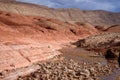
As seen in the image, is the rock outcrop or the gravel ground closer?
the gravel ground

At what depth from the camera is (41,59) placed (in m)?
30.8

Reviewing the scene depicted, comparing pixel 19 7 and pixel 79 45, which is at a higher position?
pixel 19 7

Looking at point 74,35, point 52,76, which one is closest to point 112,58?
point 52,76

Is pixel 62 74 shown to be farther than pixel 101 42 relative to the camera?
No

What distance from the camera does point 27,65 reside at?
2591 cm

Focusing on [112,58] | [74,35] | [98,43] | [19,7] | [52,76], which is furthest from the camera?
[19,7]

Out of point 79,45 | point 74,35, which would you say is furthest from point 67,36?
point 79,45

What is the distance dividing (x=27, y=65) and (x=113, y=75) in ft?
25.1

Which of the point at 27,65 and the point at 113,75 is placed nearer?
the point at 113,75

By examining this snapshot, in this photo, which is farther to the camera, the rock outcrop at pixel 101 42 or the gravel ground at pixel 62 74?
the rock outcrop at pixel 101 42

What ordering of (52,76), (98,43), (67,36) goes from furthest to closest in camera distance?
(67,36)
(98,43)
(52,76)

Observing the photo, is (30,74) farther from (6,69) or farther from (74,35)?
(74,35)

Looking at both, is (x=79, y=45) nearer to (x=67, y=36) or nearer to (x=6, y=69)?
(x=67, y=36)

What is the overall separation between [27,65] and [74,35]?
48926mm
